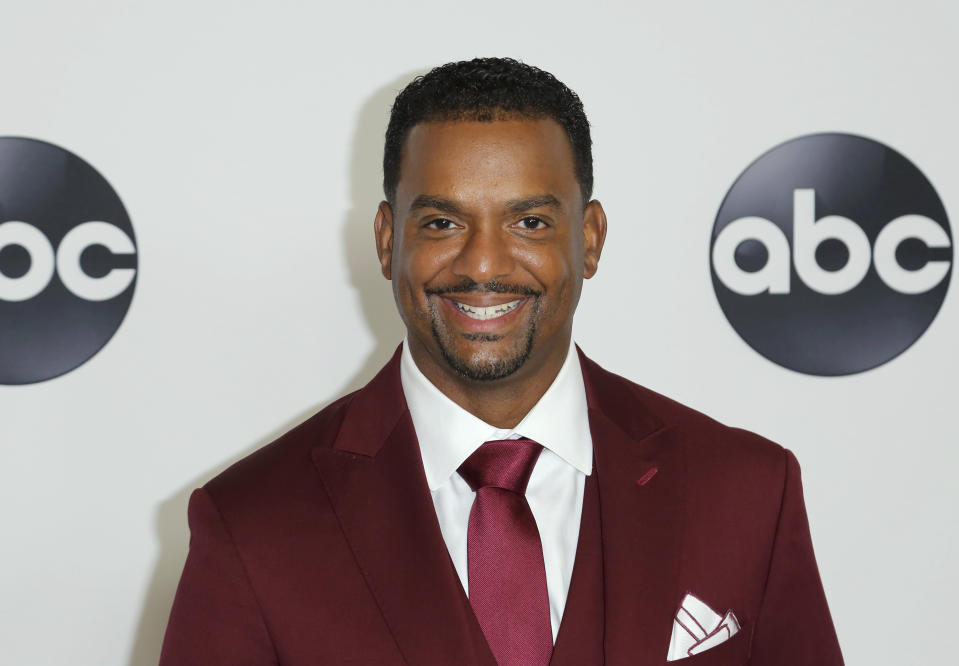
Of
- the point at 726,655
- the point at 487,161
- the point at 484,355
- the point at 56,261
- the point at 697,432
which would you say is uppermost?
the point at 487,161

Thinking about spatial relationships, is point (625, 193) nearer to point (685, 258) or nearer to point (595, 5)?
point (685, 258)

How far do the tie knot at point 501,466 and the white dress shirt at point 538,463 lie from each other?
11 millimetres

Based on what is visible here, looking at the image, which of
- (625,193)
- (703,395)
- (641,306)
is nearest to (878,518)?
(703,395)

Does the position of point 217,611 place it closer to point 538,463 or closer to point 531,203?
point 538,463

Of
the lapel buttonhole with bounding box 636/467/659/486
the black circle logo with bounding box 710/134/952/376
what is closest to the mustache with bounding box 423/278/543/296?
the lapel buttonhole with bounding box 636/467/659/486

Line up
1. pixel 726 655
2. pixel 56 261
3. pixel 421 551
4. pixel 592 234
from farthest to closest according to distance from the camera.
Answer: pixel 56 261, pixel 592 234, pixel 726 655, pixel 421 551

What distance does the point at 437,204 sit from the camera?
135 centimetres

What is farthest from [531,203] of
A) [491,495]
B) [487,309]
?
[491,495]

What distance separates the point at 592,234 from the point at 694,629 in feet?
1.71

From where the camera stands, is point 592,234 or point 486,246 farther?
point 592,234

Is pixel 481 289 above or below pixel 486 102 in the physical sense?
below

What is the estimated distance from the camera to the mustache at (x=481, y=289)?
1328mm

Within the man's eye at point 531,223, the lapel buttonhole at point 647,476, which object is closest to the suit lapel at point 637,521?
the lapel buttonhole at point 647,476

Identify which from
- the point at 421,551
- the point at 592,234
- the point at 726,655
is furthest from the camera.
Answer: the point at 592,234
